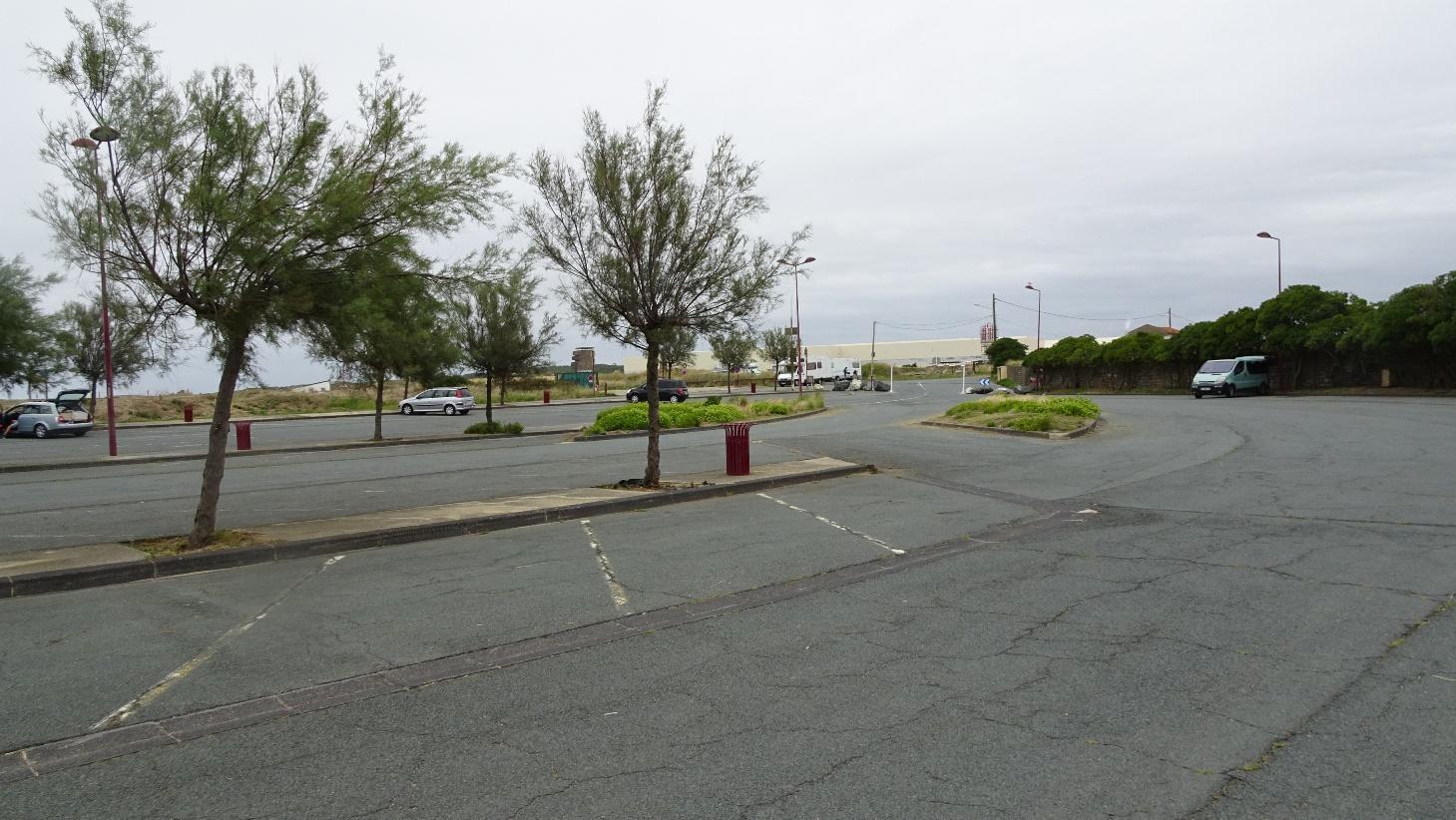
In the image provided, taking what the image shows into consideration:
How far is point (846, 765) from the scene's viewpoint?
14.6 ft

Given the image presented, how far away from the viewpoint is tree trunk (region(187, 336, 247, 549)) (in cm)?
1050

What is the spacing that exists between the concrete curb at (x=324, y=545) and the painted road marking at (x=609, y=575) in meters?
1.30

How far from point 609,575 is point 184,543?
5371 mm

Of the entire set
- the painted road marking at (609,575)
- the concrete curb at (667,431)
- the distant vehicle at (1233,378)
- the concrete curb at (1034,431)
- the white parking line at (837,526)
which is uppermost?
the distant vehicle at (1233,378)

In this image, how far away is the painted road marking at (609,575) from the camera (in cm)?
799

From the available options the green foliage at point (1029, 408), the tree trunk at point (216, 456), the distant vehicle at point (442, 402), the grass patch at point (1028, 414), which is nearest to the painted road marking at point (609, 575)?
the tree trunk at point (216, 456)

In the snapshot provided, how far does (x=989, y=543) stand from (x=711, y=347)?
6.50m

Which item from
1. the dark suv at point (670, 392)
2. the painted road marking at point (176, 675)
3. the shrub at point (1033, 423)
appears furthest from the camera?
the dark suv at point (670, 392)

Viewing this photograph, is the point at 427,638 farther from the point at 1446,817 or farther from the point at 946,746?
the point at 1446,817

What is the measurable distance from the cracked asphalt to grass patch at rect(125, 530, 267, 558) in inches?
32.7

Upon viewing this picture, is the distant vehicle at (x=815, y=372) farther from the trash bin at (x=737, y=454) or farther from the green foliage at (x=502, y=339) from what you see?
the trash bin at (x=737, y=454)

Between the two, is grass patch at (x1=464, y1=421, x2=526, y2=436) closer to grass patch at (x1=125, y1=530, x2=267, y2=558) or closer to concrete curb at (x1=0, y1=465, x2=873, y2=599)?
concrete curb at (x1=0, y1=465, x2=873, y2=599)

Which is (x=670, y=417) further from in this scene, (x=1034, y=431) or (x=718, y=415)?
(x=1034, y=431)

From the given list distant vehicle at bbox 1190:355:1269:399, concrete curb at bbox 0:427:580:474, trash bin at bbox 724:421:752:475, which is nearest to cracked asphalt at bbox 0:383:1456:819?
trash bin at bbox 724:421:752:475
